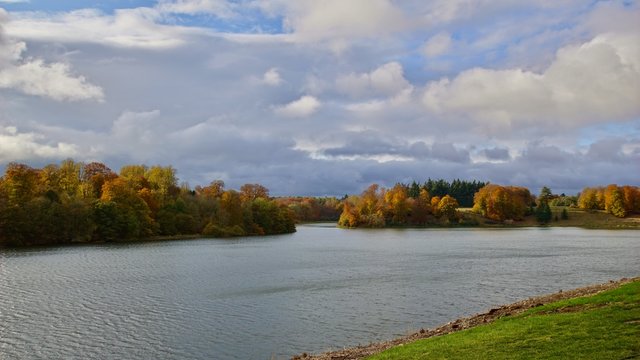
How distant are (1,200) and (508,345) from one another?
10440 centimetres

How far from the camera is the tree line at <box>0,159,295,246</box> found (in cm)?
10088

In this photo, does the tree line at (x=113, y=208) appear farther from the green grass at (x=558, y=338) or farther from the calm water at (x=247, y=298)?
the green grass at (x=558, y=338)

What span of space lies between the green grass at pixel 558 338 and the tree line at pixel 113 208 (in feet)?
323

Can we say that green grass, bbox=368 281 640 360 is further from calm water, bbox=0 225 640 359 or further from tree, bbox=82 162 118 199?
tree, bbox=82 162 118 199

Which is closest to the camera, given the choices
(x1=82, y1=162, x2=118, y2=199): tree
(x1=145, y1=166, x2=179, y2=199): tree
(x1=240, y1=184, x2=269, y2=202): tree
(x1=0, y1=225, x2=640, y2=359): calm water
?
(x1=0, y1=225, x2=640, y2=359): calm water

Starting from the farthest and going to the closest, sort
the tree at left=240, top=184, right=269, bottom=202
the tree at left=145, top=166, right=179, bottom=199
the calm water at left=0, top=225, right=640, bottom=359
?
1. the tree at left=240, top=184, right=269, bottom=202
2. the tree at left=145, top=166, right=179, bottom=199
3. the calm water at left=0, top=225, right=640, bottom=359

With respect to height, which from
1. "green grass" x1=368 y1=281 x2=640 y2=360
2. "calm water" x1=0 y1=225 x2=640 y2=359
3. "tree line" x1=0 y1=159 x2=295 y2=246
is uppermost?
"tree line" x1=0 y1=159 x2=295 y2=246

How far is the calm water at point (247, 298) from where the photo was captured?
28422 millimetres

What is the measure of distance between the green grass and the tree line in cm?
9832

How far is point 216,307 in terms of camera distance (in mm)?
38000

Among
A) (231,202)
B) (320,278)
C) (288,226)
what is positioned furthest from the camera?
(288,226)

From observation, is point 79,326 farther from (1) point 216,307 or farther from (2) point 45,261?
(2) point 45,261

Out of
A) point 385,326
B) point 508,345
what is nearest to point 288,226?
point 385,326

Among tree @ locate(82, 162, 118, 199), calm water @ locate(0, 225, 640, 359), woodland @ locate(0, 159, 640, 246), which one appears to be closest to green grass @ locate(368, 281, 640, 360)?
calm water @ locate(0, 225, 640, 359)
